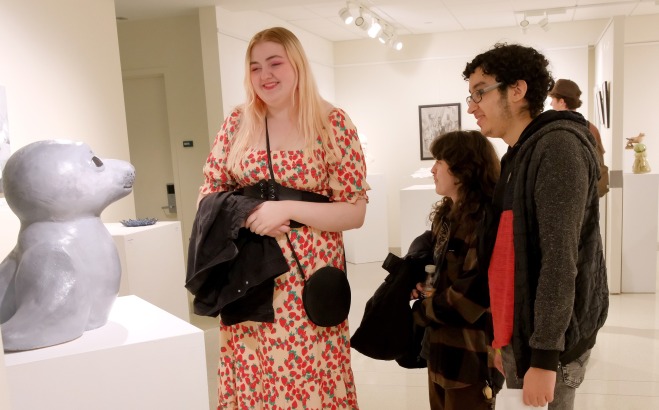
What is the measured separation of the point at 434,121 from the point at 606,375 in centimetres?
453

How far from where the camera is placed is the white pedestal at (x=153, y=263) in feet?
8.84

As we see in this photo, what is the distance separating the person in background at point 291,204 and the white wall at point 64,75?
1.79m

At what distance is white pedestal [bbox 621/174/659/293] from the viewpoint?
16.3 ft

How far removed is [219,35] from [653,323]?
421cm

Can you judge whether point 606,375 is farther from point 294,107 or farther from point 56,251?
point 56,251

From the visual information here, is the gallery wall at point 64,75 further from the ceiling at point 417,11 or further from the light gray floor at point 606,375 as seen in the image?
the light gray floor at point 606,375

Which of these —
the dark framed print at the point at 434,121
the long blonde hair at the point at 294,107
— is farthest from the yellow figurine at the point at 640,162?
the long blonde hair at the point at 294,107

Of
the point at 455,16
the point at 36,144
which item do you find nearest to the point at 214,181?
the point at 36,144

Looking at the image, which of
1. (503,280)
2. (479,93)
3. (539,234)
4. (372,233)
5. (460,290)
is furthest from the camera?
(372,233)

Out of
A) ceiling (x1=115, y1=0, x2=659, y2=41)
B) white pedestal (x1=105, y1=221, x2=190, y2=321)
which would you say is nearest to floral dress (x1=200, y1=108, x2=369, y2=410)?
white pedestal (x1=105, y1=221, x2=190, y2=321)

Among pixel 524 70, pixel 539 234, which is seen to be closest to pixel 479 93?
pixel 524 70

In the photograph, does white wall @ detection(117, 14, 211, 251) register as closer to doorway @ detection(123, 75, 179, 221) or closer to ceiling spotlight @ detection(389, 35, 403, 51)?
doorway @ detection(123, 75, 179, 221)

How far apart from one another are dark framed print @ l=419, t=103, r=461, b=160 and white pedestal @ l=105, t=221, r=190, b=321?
4707 millimetres

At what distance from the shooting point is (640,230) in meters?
4.98
